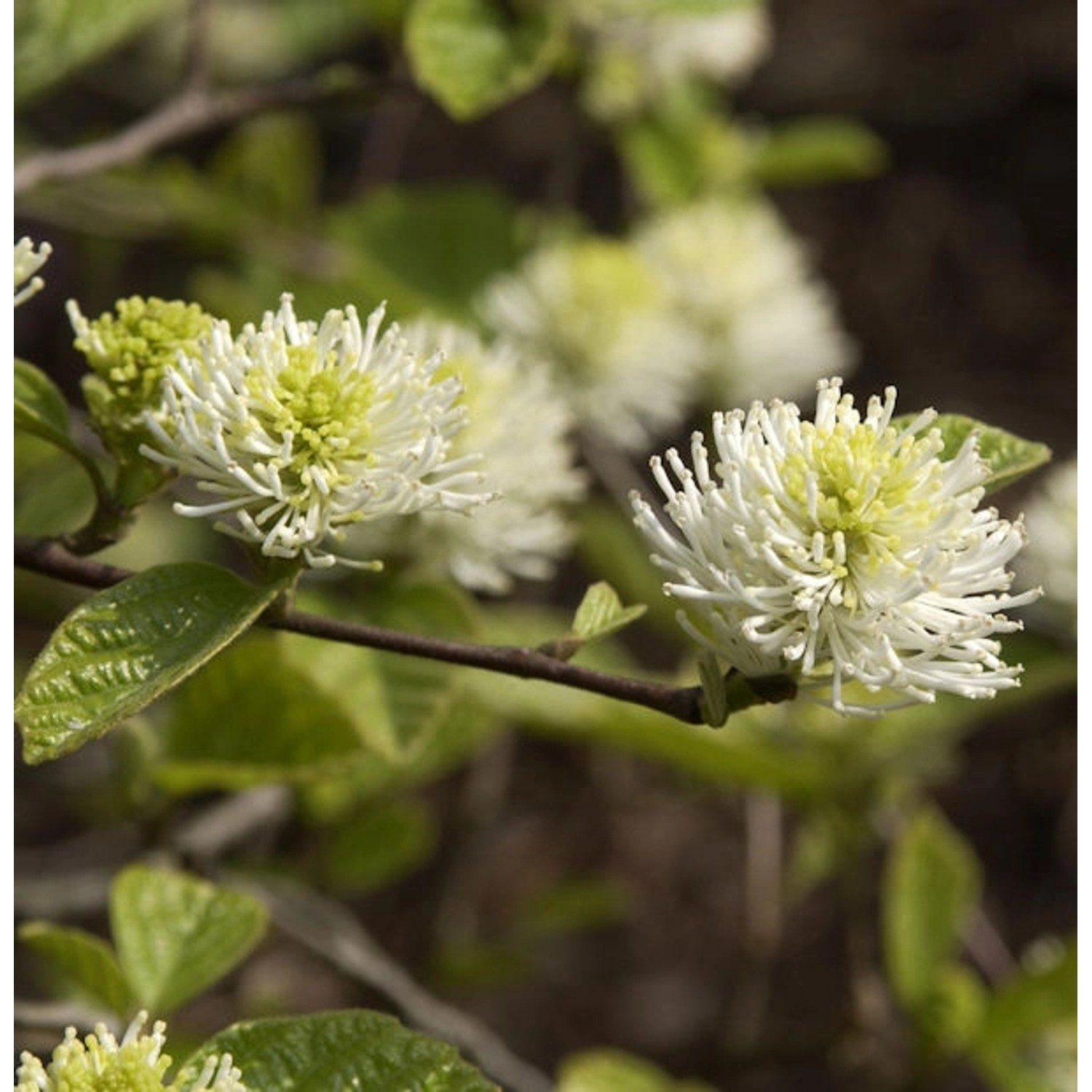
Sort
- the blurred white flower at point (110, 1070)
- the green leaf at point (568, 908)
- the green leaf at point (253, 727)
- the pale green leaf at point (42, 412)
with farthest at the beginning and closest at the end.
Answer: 1. the green leaf at point (568, 908)
2. the green leaf at point (253, 727)
3. the pale green leaf at point (42, 412)
4. the blurred white flower at point (110, 1070)

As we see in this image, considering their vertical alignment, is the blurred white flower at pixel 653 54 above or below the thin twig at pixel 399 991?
above

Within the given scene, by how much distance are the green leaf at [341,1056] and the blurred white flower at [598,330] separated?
79cm

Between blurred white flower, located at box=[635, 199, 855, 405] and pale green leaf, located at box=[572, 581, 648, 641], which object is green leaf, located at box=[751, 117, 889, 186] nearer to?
blurred white flower, located at box=[635, 199, 855, 405]

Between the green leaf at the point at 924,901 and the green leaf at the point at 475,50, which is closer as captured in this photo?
the green leaf at the point at 475,50

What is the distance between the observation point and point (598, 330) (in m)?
1.39

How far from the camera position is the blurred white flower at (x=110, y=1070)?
61 cm

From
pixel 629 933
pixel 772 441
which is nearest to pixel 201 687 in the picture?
pixel 772 441

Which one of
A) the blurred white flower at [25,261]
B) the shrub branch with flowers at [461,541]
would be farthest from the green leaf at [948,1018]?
the blurred white flower at [25,261]

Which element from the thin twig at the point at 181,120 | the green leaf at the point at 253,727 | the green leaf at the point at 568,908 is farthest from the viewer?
the green leaf at the point at 568,908

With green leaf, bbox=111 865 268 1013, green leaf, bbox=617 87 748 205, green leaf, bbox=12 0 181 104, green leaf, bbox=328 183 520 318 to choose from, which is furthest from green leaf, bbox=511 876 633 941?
green leaf, bbox=12 0 181 104

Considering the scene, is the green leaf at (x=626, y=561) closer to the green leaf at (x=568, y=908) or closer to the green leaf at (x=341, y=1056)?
the green leaf at (x=568, y=908)

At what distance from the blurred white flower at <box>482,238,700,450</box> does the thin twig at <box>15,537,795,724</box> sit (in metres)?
0.73
